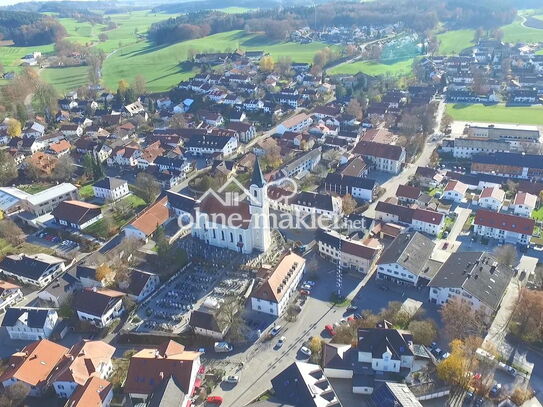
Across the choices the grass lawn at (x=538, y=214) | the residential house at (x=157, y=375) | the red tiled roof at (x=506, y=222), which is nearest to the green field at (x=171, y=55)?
the red tiled roof at (x=506, y=222)

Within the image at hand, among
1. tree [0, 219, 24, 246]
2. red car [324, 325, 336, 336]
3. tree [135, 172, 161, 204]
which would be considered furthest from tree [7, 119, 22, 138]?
red car [324, 325, 336, 336]

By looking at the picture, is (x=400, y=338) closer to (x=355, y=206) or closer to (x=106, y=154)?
(x=355, y=206)

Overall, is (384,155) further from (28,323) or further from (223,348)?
(28,323)

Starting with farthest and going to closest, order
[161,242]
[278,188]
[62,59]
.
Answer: [62,59]
[278,188]
[161,242]

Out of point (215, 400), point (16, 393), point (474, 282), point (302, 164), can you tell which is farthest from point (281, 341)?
point (302, 164)

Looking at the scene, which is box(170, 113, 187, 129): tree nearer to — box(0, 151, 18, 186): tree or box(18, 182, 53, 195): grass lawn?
box(18, 182, 53, 195): grass lawn

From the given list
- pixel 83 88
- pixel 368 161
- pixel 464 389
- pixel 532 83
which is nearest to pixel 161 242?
pixel 464 389
